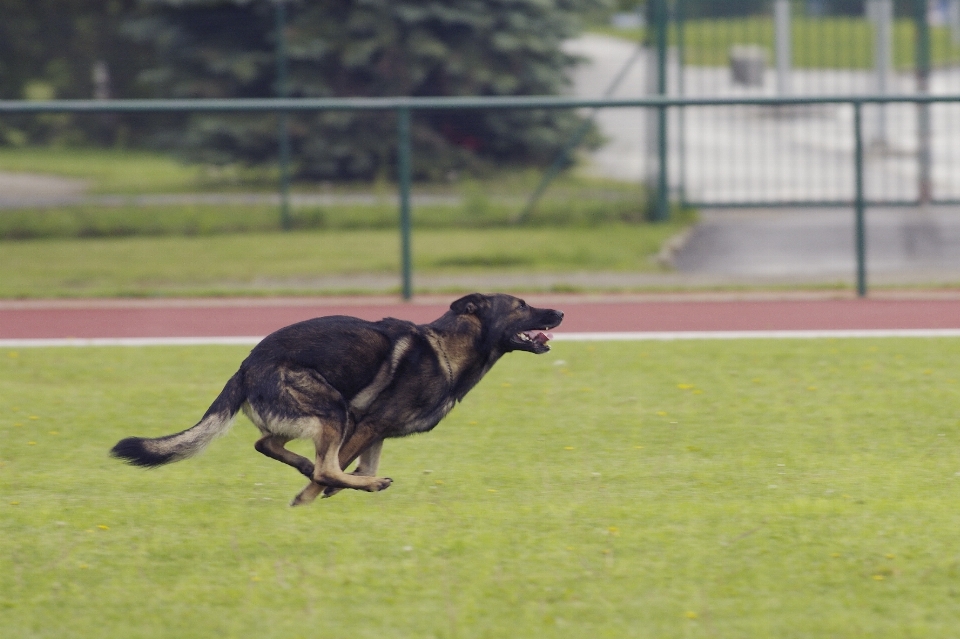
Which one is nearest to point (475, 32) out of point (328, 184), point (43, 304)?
point (328, 184)

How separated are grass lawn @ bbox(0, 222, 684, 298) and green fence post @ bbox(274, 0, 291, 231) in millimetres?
427

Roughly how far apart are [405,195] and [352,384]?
668 centimetres

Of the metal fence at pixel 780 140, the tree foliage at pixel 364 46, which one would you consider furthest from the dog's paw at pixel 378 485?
the tree foliage at pixel 364 46

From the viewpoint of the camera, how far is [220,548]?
557 cm

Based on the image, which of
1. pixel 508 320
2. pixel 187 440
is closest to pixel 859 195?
pixel 508 320

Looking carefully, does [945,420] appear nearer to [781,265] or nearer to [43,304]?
[781,265]

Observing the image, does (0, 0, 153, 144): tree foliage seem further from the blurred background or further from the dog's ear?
the dog's ear

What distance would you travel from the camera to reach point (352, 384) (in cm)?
611

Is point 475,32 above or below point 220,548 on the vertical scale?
above

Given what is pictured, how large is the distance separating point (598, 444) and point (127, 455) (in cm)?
240

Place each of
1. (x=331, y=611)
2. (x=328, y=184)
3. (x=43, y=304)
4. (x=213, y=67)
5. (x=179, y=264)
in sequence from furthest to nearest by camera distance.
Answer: (x=213, y=67) → (x=328, y=184) → (x=179, y=264) → (x=43, y=304) → (x=331, y=611)

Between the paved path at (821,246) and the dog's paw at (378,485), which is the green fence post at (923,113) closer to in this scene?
the paved path at (821,246)

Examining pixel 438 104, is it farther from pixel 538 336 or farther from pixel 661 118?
pixel 538 336

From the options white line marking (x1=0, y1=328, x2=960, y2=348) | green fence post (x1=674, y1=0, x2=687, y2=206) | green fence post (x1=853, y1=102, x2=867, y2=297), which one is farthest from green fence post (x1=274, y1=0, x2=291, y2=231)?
green fence post (x1=853, y1=102, x2=867, y2=297)
